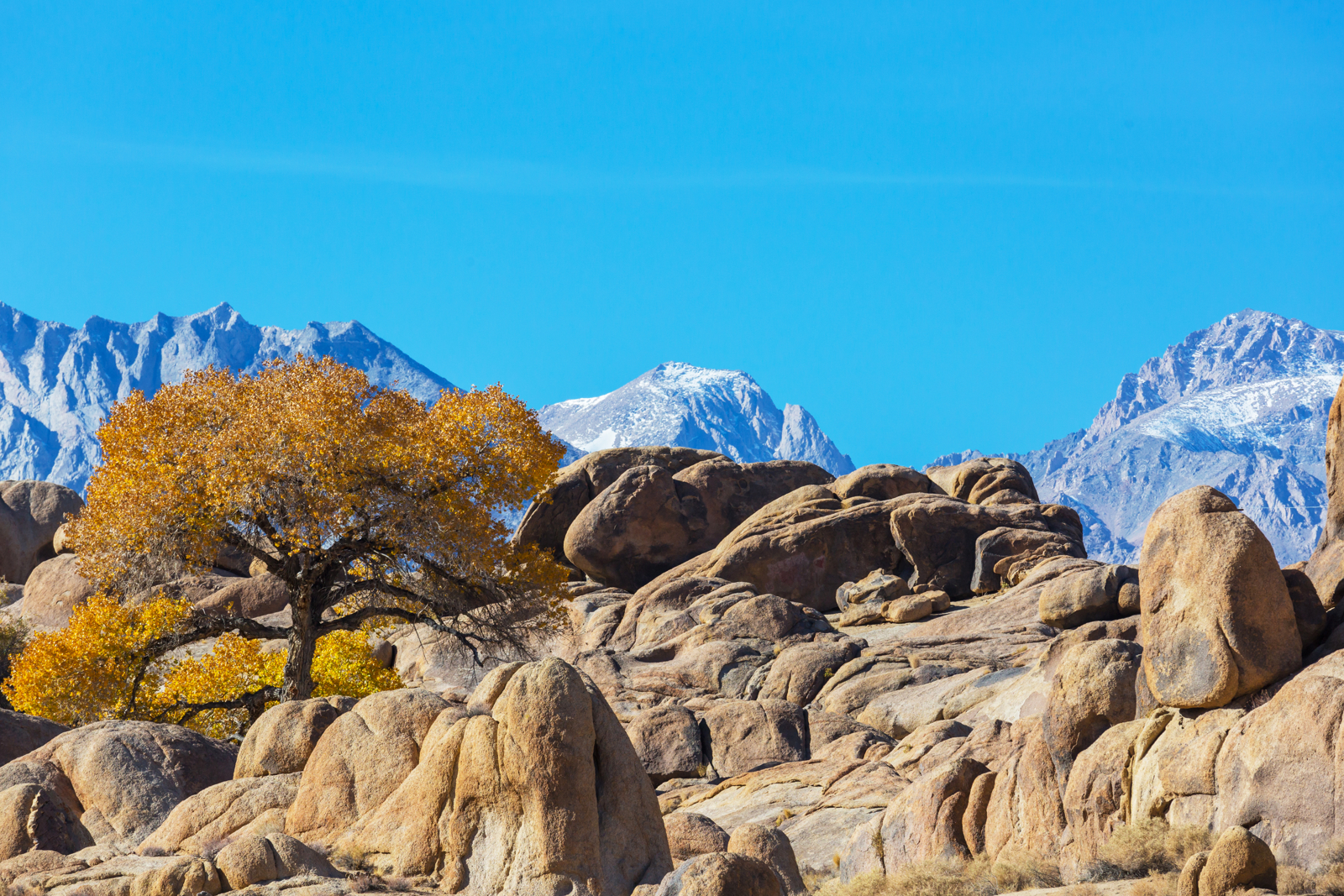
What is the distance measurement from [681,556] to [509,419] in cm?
2605

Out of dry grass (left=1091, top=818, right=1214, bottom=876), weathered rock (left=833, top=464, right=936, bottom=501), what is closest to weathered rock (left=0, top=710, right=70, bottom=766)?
dry grass (left=1091, top=818, right=1214, bottom=876)

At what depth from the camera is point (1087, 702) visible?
1692 centimetres

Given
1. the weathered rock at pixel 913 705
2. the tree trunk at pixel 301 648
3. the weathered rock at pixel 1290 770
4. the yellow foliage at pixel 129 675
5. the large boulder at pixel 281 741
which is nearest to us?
the weathered rock at pixel 1290 770

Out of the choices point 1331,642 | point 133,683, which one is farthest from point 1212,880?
point 133,683

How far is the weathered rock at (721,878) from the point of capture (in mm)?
12195

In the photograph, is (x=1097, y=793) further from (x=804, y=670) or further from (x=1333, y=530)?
(x=804, y=670)

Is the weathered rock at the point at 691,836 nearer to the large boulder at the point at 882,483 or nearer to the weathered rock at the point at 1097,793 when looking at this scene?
the weathered rock at the point at 1097,793

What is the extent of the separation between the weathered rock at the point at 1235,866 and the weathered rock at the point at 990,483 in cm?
4872

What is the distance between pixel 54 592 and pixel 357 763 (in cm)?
4569

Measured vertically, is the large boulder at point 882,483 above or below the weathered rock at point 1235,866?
above

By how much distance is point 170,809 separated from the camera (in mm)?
19125

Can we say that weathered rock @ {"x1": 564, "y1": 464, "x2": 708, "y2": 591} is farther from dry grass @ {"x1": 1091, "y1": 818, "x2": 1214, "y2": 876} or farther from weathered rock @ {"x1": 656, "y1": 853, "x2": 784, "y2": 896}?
weathered rock @ {"x1": 656, "y1": 853, "x2": 784, "y2": 896}

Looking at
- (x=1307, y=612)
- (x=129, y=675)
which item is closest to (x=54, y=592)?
(x=129, y=675)

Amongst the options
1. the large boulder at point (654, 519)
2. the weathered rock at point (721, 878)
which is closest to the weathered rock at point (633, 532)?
the large boulder at point (654, 519)
